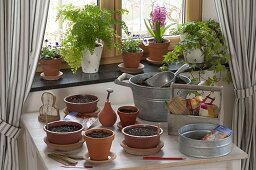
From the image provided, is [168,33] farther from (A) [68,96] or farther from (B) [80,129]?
(B) [80,129]

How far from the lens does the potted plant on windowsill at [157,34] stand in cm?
326

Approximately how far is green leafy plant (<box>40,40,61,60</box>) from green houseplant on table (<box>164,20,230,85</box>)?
573 mm

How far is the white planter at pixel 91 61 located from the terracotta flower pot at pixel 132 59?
0.49 ft

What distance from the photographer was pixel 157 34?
3309 mm

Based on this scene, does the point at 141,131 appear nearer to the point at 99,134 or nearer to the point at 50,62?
the point at 99,134

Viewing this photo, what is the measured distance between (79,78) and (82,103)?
30 centimetres

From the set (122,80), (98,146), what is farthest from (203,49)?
(98,146)

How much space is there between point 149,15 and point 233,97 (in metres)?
0.67

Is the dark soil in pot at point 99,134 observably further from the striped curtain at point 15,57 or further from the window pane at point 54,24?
the window pane at point 54,24

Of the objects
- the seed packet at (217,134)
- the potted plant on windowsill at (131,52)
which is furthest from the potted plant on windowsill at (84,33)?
the seed packet at (217,134)

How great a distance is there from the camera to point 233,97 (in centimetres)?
344

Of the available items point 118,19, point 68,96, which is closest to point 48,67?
point 68,96

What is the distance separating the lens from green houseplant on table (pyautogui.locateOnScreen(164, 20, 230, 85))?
320 centimetres

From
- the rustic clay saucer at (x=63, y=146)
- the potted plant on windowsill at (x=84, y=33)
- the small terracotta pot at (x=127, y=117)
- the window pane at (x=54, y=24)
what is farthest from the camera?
the window pane at (x=54, y=24)
